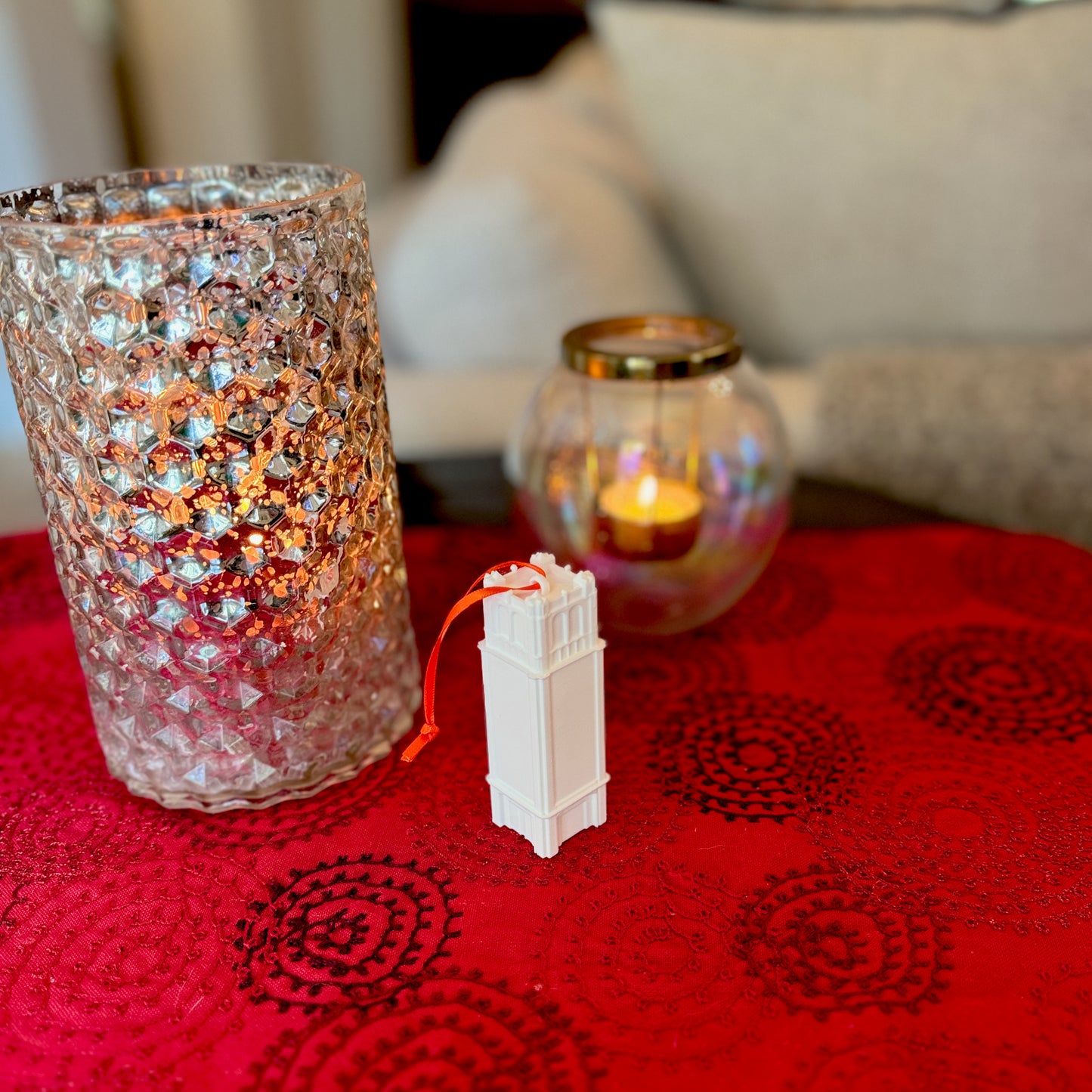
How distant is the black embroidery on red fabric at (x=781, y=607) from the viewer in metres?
0.64

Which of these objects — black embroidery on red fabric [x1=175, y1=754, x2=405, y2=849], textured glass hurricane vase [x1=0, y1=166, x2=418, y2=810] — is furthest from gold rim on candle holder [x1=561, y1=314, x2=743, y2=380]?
black embroidery on red fabric [x1=175, y1=754, x2=405, y2=849]

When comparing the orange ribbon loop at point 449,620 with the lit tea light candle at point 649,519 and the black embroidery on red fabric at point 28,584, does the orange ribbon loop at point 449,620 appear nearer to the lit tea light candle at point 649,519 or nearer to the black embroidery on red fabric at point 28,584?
the lit tea light candle at point 649,519

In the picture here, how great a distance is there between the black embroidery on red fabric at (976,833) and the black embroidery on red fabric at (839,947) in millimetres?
15

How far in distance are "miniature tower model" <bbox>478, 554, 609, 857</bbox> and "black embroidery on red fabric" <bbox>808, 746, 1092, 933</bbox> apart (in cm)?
11

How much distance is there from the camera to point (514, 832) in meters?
0.48

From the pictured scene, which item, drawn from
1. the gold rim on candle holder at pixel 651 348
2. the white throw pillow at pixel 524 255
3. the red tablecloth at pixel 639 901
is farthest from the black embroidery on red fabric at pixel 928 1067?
the white throw pillow at pixel 524 255

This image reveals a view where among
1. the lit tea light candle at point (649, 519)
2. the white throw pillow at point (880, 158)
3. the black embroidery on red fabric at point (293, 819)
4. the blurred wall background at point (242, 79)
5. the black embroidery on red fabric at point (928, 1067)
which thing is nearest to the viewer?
the black embroidery on red fabric at point (928, 1067)

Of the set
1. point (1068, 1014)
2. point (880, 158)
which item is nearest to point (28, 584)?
point (1068, 1014)

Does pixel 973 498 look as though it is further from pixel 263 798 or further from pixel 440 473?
pixel 263 798

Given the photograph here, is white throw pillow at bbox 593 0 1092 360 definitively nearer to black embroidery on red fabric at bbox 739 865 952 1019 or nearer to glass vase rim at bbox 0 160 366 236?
glass vase rim at bbox 0 160 366 236

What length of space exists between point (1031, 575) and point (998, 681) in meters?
0.13

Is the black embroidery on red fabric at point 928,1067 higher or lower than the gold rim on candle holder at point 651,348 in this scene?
lower

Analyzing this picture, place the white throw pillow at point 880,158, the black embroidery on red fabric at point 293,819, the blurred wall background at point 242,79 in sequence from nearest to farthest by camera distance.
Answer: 1. the black embroidery on red fabric at point 293,819
2. the white throw pillow at point 880,158
3. the blurred wall background at point 242,79

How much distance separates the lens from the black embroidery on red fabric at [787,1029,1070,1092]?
36cm
